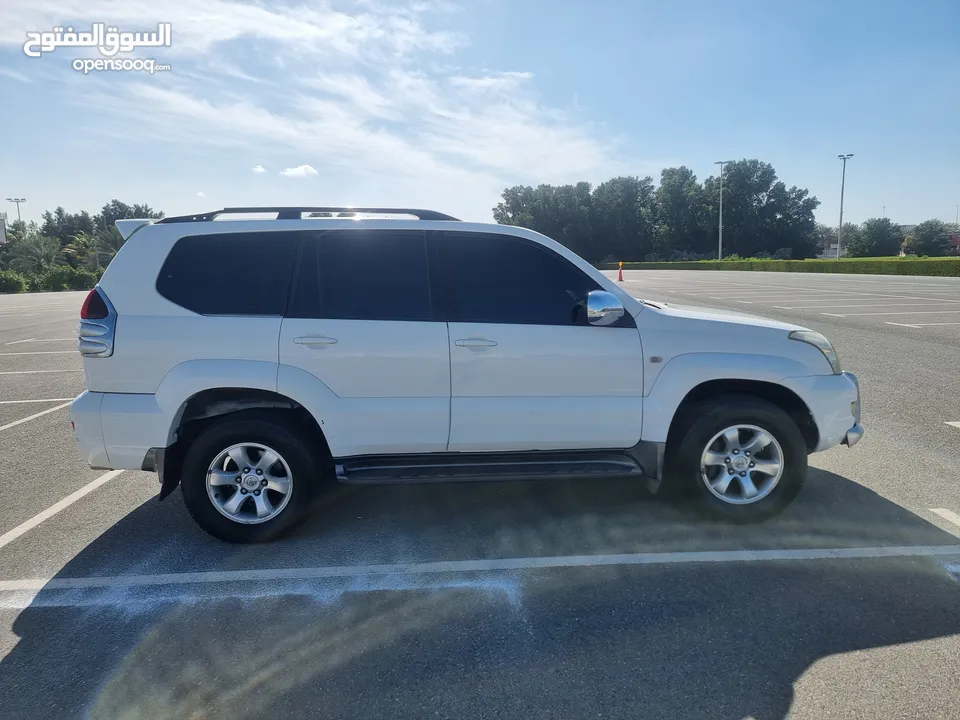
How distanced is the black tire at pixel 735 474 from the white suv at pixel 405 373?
13 mm

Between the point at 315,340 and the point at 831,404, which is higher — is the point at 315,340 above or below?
above

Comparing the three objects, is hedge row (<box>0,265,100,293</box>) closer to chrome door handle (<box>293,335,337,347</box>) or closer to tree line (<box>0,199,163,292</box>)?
tree line (<box>0,199,163,292</box>)

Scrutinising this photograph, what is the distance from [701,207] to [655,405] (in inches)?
3259

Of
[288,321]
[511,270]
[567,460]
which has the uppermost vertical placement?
[511,270]

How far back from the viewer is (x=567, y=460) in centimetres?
402

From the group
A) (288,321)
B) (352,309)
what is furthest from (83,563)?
(352,309)

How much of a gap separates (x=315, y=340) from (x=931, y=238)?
91361mm

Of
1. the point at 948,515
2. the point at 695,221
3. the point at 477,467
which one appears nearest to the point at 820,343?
the point at 948,515

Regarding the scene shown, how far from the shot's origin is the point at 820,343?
13.6 ft

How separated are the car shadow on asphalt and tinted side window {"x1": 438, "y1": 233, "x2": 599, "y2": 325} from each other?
137cm

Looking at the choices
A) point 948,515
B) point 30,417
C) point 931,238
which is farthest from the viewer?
point 931,238

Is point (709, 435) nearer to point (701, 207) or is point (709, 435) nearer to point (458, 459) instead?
point (458, 459)

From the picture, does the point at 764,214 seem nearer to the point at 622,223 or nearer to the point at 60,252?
the point at 622,223

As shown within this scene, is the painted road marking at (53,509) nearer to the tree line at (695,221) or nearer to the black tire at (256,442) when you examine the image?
the black tire at (256,442)
